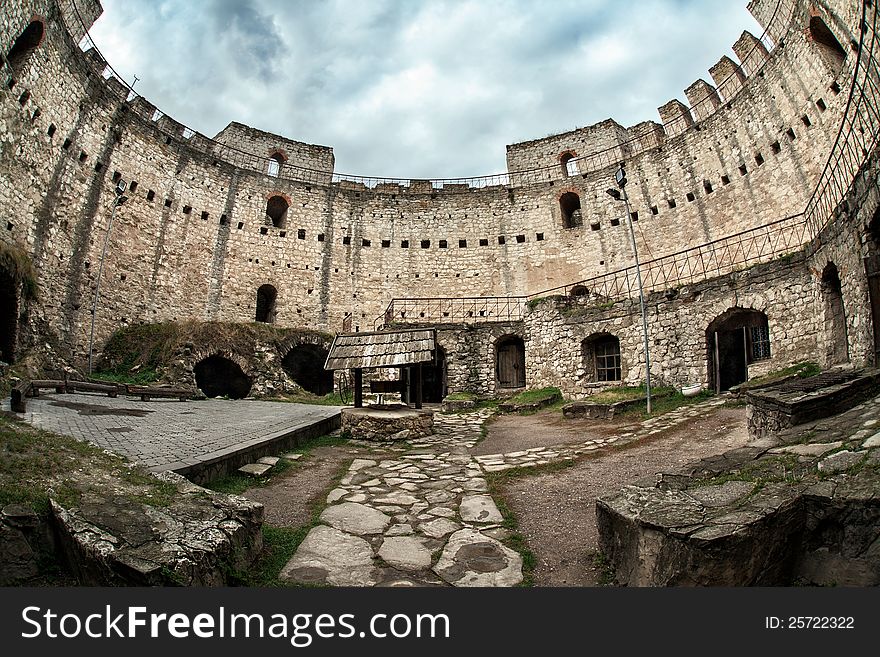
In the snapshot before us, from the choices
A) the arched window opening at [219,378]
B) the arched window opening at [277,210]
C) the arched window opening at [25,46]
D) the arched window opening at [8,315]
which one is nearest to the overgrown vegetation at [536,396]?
the arched window opening at [219,378]

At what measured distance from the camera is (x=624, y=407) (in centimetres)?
1140

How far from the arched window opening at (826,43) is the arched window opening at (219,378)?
2448cm

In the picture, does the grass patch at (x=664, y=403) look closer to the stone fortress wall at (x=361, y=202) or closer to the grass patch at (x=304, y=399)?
the stone fortress wall at (x=361, y=202)

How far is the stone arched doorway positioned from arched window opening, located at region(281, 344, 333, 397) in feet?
48.7

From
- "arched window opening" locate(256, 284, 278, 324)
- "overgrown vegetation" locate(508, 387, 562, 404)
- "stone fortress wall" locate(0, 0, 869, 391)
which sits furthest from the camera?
"arched window opening" locate(256, 284, 278, 324)

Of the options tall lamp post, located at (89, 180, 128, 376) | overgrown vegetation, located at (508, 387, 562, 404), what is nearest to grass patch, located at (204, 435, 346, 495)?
overgrown vegetation, located at (508, 387, 562, 404)

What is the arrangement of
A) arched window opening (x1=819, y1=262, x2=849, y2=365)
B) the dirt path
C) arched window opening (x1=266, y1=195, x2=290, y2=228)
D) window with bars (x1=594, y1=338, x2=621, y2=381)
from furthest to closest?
1. arched window opening (x1=266, y1=195, x2=290, y2=228)
2. window with bars (x1=594, y1=338, x2=621, y2=381)
3. arched window opening (x1=819, y1=262, x2=849, y2=365)
4. the dirt path

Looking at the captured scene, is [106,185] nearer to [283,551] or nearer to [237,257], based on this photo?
[237,257]

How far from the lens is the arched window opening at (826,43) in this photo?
15.9 meters

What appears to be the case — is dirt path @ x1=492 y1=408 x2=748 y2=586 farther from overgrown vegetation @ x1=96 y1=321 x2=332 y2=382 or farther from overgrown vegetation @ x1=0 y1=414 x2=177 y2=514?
overgrown vegetation @ x1=96 y1=321 x2=332 y2=382

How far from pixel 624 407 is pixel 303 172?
73.2 feet

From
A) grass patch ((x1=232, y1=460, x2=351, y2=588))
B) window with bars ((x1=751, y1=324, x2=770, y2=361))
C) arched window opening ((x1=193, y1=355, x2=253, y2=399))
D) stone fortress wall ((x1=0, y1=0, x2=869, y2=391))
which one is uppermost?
stone fortress wall ((x1=0, y1=0, x2=869, y2=391))

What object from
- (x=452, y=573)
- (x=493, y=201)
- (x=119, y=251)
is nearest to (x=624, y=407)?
(x=452, y=573)

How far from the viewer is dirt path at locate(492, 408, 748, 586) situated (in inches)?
135
